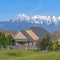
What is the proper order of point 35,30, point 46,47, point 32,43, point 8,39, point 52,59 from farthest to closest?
point 35,30 < point 32,43 < point 8,39 < point 46,47 < point 52,59

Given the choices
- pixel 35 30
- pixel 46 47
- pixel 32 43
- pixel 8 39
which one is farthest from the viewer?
pixel 35 30

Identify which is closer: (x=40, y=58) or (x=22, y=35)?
(x=40, y=58)

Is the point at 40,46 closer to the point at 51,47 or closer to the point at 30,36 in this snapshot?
the point at 51,47

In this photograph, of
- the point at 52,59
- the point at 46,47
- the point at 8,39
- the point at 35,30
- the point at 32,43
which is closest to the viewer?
the point at 52,59

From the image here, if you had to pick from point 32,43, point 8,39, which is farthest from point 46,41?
point 32,43

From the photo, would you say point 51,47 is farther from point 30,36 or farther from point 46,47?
point 30,36

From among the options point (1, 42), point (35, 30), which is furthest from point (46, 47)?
point (35, 30)

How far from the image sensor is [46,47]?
76188 mm

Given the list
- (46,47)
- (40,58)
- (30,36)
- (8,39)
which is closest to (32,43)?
(30,36)

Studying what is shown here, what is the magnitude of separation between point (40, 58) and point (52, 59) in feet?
6.16

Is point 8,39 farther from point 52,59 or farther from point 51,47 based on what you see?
point 52,59

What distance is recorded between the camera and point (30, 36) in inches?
4011

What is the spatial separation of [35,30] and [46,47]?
3015cm

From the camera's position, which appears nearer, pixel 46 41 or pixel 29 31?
pixel 46 41
